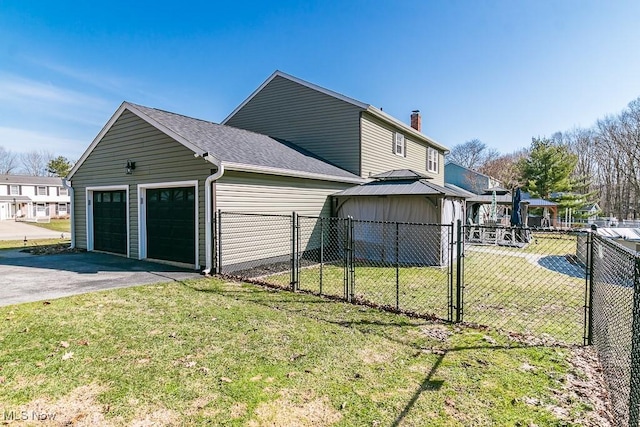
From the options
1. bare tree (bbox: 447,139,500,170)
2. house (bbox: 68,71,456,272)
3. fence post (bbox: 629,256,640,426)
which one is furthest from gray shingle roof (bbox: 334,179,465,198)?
bare tree (bbox: 447,139,500,170)

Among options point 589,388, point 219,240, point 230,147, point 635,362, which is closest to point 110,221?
point 230,147

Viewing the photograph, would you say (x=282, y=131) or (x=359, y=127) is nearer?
(x=359, y=127)

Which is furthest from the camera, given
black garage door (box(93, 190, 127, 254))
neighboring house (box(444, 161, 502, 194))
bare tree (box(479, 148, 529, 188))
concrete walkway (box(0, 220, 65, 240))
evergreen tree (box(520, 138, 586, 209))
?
bare tree (box(479, 148, 529, 188))

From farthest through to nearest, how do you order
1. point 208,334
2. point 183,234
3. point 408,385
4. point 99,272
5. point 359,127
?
1. point 359,127
2. point 183,234
3. point 99,272
4. point 208,334
5. point 408,385

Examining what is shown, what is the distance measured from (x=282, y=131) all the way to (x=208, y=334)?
43.0 ft

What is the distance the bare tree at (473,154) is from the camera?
161 ft

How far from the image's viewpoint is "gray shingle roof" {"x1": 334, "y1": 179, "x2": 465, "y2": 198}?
36.3 feet

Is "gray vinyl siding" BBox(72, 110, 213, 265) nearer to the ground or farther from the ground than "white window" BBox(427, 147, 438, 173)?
nearer to the ground

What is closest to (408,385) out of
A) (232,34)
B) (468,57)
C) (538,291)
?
(538,291)

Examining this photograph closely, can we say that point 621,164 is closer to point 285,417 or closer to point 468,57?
point 468,57

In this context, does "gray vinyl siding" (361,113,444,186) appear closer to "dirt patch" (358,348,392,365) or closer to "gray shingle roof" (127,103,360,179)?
"gray shingle roof" (127,103,360,179)

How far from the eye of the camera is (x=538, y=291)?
25.1 ft

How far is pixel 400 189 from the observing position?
11.7 meters

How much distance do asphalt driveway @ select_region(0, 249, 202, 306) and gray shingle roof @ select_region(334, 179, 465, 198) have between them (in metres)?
6.50
